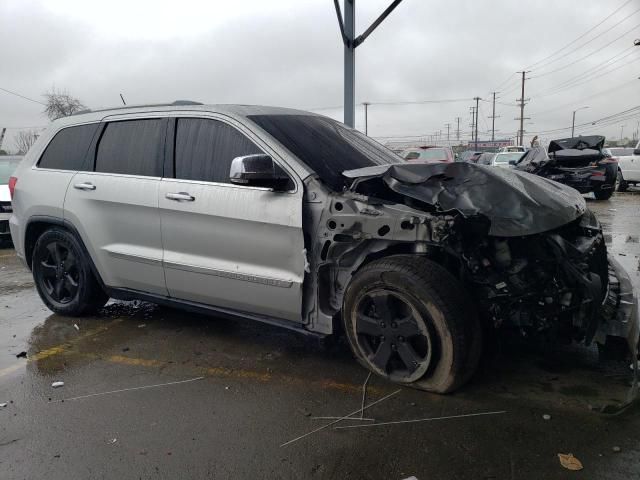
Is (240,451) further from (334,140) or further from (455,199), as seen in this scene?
(334,140)

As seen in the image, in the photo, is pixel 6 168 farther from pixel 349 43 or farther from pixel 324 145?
pixel 324 145

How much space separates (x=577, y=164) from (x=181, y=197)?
12.2 m

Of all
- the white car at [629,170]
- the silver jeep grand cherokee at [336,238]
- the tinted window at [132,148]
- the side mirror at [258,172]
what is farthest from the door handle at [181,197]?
the white car at [629,170]

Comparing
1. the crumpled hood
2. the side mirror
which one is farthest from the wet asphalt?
the side mirror

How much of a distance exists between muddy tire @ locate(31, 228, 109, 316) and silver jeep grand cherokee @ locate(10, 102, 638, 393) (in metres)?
0.10

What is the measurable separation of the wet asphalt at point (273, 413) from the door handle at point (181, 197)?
1.21 meters

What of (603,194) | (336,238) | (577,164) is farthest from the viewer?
(603,194)

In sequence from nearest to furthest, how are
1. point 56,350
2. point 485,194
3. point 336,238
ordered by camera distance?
point 485,194, point 336,238, point 56,350

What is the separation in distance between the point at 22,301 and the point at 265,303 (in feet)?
11.8

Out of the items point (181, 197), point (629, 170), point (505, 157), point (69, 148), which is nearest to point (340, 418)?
point (181, 197)

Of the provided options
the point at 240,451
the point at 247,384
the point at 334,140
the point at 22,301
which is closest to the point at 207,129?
the point at 334,140

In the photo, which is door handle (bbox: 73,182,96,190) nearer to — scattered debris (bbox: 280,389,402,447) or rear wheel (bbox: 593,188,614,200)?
scattered debris (bbox: 280,389,402,447)

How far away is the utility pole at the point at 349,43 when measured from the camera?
29.9 feet

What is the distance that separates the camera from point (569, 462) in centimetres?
258
